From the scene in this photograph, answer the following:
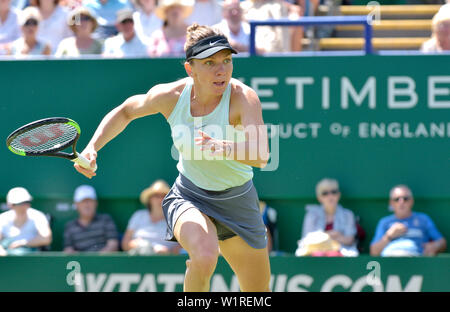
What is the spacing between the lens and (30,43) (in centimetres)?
857

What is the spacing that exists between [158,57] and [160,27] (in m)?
0.53

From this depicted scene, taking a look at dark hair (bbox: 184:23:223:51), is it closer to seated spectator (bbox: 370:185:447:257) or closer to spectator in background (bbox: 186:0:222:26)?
seated spectator (bbox: 370:185:447:257)

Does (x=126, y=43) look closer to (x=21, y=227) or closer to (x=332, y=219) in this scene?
(x=21, y=227)

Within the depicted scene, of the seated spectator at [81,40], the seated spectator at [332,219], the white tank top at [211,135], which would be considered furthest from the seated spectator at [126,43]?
the white tank top at [211,135]

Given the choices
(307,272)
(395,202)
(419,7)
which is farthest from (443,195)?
(419,7)

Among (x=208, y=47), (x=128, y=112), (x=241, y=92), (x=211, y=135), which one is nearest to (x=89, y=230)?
(x=128, y=112)

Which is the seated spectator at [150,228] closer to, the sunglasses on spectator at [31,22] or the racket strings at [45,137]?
the sunglasses on spectator at [31,22]

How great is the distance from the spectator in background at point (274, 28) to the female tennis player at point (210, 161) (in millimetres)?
3258

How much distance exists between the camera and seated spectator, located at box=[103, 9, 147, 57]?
8.36 m

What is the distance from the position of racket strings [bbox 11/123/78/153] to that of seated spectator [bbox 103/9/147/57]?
3507 mm

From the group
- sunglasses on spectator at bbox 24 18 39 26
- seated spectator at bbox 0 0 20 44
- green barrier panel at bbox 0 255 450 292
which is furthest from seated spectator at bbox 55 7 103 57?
green barrier panel at bbox 0 255 450 292
